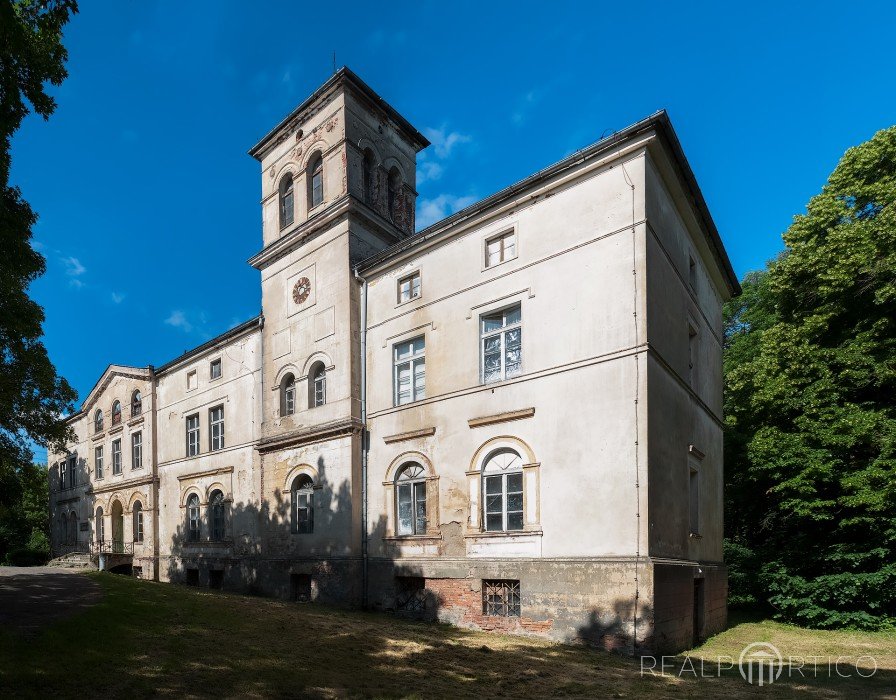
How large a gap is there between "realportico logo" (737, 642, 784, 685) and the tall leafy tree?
14.6 m

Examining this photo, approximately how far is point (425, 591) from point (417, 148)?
1541cm

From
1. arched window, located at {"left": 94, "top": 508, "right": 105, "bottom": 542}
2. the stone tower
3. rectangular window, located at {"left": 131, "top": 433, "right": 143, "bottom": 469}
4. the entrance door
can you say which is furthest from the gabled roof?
arched window, located at {"left": 94, "top": 508, "right": 105, "bottom": 542}

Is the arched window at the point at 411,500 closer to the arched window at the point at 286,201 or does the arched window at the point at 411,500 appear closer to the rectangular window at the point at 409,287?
the rectangular window at the point at 409,287

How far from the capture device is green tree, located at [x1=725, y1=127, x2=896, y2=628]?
16.3 metres

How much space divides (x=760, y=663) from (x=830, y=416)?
27.1 ft

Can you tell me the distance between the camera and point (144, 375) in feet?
93.5

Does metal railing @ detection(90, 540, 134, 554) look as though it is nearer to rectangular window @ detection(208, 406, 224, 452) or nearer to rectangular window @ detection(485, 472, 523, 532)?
rectangular window @ detection(208, 406, 224, 452)

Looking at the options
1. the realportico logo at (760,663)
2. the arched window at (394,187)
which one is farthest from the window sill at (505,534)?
the arched window at (394,187)

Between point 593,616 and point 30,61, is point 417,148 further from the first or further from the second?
point 593,616

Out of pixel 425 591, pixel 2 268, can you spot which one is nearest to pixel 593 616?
pixel 425 591

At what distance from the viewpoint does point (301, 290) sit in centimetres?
2059

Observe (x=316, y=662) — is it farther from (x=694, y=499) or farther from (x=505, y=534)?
(x=694, y=499)

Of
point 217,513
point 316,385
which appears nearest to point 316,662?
point 316,385

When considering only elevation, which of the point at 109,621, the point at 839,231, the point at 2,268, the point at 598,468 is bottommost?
the point at 109,621
